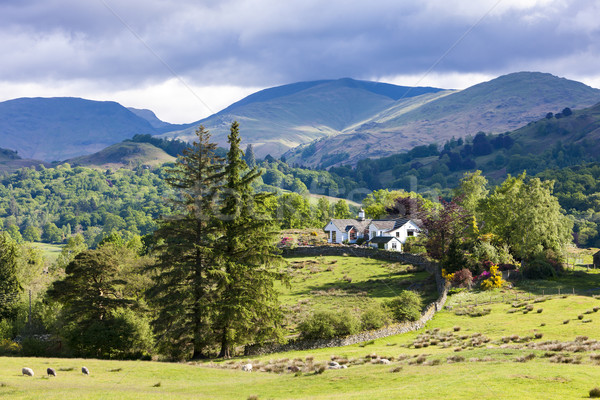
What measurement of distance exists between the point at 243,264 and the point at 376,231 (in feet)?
214

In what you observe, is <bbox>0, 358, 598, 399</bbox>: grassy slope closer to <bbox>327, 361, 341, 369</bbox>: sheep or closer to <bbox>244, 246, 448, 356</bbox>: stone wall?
<bbox>327, 361, 341, 369</bbox>: sheep

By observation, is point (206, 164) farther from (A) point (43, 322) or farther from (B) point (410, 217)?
(B) point (410, 217)

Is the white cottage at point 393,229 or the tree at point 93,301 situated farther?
the white cottage at point 393,229

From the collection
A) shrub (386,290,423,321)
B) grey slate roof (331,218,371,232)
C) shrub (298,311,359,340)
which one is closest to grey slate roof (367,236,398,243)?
grey slate roof (331,218,371,232)

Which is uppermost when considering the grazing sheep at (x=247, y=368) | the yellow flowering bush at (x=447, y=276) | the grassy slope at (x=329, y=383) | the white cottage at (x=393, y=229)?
the white cottage at (x=393, y=229)

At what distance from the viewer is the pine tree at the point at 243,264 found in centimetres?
4059

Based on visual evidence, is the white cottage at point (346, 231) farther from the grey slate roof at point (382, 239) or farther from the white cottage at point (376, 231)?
the grey slate roof at point (382, 239)

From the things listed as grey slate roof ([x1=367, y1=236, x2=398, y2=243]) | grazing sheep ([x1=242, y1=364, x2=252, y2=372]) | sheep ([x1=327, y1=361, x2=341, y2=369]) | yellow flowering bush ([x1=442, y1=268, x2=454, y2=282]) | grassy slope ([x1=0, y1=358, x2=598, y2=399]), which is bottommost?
grazing sheep ([x1=242, y1=364, x2=252, y2=372])

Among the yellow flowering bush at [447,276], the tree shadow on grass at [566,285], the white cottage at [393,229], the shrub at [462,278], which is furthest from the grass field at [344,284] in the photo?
the white cottage at [393,229]

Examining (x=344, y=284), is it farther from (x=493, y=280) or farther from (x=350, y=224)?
(x=350, y=224)

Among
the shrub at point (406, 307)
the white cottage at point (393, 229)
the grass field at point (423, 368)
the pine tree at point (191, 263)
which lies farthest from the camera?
the white cottage at point (393, 229)

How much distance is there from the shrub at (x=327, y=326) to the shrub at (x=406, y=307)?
21.2 feet

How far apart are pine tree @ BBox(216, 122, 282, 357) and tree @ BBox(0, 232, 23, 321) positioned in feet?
129

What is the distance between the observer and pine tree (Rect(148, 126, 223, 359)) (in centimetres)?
4056
